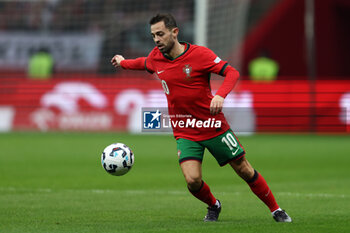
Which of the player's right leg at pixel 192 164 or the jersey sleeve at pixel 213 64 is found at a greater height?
the jersey sleeve at pixel 213 64

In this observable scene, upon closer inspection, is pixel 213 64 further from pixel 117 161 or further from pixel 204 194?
pixel 117 161

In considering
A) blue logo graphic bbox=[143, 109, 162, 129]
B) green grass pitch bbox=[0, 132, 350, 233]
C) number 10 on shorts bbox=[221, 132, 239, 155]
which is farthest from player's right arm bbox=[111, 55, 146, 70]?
green grass pitch bbox=[0, 132, 350, 233]

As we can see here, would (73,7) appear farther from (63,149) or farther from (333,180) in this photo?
(333,180)

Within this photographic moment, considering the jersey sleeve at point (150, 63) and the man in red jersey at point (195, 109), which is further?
the jersey sleeve at point (150, 63)

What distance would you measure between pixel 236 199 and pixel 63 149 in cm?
821

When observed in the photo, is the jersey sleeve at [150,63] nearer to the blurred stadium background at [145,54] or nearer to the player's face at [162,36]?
the player's face at [162,36]

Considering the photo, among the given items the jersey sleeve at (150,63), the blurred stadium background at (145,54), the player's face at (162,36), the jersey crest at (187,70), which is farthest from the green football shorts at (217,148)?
the blurred stadium background at (145,54)

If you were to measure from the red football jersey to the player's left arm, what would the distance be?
108mm

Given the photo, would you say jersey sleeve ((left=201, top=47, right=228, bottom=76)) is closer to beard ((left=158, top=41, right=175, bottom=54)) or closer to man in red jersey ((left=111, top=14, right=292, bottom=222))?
man in red jersey ((left=111, top=14, right=292, bottom=222))

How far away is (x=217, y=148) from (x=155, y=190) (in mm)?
3316

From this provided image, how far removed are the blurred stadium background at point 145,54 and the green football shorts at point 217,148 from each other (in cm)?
1145

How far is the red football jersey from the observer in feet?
25.9

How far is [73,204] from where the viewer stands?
371 inches

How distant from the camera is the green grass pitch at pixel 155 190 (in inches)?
308
